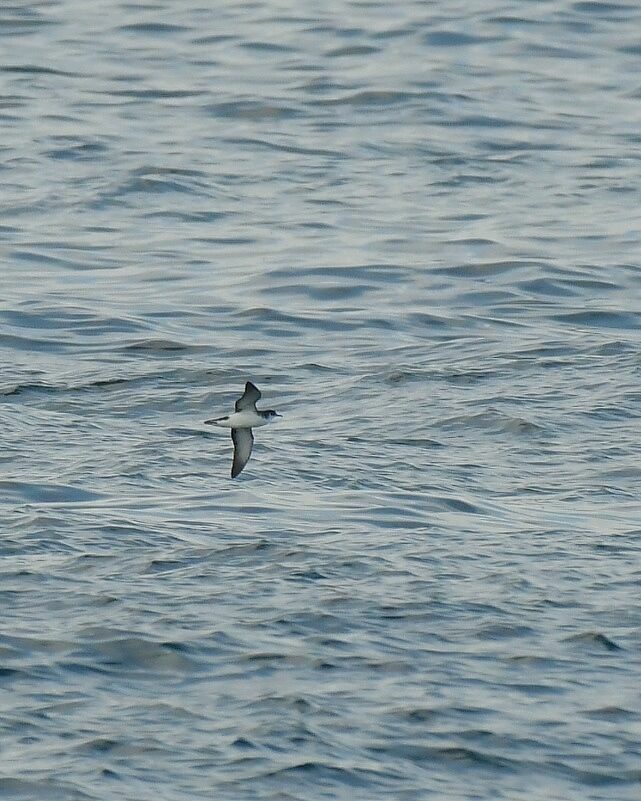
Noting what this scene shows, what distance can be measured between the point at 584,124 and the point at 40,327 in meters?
8.03

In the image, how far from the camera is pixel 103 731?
246 inches

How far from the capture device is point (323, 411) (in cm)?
1038

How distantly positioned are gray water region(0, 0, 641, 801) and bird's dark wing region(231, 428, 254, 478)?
0.27m

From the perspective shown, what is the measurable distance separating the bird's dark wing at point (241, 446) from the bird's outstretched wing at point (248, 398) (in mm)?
251

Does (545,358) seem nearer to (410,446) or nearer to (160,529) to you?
(410,446)

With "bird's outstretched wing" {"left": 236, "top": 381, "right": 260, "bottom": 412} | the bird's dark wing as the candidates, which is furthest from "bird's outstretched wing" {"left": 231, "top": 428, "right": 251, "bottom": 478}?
"bird's outstretched wing" {"left": 236, "top": 381, "right": 260, "bottom": 412}

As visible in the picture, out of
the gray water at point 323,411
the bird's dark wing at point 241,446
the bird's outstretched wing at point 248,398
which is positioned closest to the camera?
the gray water at point 323,411

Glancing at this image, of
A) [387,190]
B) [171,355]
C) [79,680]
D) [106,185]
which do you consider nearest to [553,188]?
[387,190]

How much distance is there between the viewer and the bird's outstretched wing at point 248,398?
25.9 feet

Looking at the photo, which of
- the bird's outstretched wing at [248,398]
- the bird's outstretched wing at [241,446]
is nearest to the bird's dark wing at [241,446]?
the bird's outstretched wing at [241,446]

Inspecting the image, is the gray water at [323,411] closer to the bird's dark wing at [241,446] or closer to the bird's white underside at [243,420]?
the bird's dark wing at [241,446]

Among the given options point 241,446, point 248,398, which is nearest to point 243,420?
point 241,446

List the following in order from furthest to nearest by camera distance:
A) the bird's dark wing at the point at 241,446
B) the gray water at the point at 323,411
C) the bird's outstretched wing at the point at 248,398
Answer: the bird's dark wing at the point at 241,446 < the bird's outstretched wing at the point at 248,398 < the gray water at the point at 323,411

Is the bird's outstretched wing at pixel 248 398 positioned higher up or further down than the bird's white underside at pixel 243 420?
higher up
